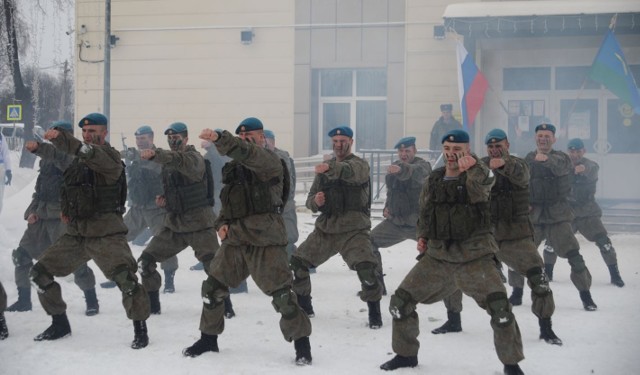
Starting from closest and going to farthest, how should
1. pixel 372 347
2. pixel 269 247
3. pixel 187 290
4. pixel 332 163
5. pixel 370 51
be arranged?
pixel 269 247 < pixel 372 347 < pixel 332 163 < pixel 187 290 < pixel 370 51

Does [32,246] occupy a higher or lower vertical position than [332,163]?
lower

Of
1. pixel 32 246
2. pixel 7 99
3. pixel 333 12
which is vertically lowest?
pixel 32 246

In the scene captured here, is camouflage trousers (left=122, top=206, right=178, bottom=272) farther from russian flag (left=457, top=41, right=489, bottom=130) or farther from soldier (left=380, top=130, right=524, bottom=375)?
russian flag (left=457, top=41, right=489, bottom=130)

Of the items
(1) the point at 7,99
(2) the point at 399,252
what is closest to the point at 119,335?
(2) the point at 399,252

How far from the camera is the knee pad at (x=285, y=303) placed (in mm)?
5965

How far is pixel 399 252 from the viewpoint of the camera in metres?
12.3

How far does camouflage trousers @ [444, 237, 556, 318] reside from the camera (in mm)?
6664

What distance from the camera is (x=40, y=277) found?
6508 millimetres

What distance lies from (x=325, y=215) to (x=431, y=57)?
11.5 metres

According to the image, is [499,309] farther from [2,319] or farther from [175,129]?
[2,319]

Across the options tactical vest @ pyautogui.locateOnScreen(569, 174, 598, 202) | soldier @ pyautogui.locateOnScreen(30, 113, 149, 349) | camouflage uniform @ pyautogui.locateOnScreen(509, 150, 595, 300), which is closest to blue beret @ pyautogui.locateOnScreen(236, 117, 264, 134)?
soldier @ pyautogui.locateOnScreen(30, 113, 149, 349)

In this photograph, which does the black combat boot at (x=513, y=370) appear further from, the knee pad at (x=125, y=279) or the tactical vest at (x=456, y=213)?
the knee pad at (x=125, y=279)

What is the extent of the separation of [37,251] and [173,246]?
148 cm

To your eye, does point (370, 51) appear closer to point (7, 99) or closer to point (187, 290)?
point (7, 99)
